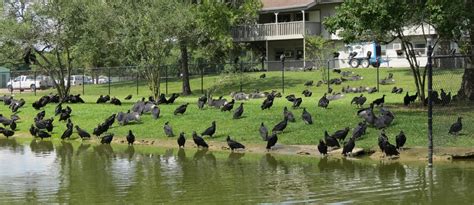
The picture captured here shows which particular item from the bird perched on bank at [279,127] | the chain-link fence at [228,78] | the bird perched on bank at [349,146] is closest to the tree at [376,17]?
the bird perched on bank at [279,127]

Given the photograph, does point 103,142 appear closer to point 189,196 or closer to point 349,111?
point 349,111

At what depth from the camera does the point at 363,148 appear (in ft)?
56.8

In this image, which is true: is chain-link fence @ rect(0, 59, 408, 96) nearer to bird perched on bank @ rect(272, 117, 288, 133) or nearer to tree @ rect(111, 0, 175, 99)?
tree @ rect(111, 0, 175, 99)

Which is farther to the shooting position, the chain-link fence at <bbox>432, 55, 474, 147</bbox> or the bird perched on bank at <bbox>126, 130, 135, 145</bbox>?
the bird perched on bank at <bbox>126, 130, 135, 145</bbox>

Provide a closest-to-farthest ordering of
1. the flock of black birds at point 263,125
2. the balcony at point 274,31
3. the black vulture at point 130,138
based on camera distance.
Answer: the flock of black birds at point 263,125 → the black vulture at point 130,138 → the balcony at point 274,31

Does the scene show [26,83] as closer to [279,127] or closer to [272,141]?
[279,127]

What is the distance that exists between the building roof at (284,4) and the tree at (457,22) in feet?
96.8

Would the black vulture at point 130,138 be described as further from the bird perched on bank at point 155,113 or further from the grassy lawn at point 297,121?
the bird perched on bank at point 155,113

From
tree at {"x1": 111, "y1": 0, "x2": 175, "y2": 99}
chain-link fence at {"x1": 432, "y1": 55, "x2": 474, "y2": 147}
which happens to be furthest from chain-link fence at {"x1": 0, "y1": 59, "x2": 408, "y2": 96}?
chain-link fence at {"x1": 432, "y1": 55, "x2": 474, "y2": 147}

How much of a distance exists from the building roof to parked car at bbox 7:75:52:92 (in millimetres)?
20997

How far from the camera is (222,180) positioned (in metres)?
13.4

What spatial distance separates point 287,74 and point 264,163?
3115cm

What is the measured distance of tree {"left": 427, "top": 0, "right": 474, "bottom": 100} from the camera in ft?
67.4

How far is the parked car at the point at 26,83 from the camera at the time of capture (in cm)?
5814
